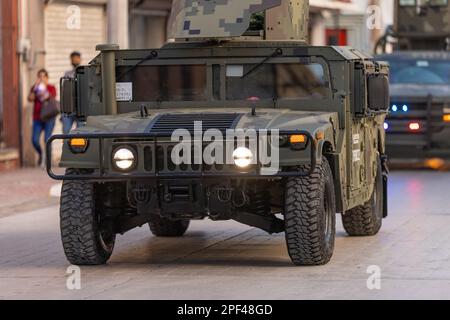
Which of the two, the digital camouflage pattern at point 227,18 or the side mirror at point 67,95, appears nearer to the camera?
the digital camouflage pattern at point 227,18

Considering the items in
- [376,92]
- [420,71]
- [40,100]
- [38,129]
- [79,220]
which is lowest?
[38,129]

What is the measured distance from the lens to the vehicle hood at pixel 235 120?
10664mm

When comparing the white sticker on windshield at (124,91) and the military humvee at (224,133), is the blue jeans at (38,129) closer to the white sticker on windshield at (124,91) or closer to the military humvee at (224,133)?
the military humvee at (224,133)

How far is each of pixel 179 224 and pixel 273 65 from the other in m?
2.49

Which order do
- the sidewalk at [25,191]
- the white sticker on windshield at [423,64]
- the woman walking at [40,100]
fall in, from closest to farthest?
the sidewalk at [25,191] < the woman walking at [40,100] < the white sticker on windshield at [423,64]

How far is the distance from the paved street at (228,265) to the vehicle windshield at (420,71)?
7.51m

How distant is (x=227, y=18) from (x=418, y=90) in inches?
420

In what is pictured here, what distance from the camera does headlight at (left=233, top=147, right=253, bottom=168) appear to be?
1033cm

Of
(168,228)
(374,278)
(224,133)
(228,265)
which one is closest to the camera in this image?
(374,278)

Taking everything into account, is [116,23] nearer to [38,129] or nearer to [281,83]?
[38,129]

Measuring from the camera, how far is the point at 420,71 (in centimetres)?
2284

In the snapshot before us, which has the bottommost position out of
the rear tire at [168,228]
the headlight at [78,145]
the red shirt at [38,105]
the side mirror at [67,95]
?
the rear tire at [168,228]

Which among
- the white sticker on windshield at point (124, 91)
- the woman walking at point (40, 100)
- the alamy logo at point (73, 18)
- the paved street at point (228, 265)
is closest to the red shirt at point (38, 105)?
the woman walking at point (40, 100)

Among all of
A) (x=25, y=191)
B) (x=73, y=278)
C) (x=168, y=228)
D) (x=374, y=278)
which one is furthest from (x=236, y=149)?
(x=25, y=191)
